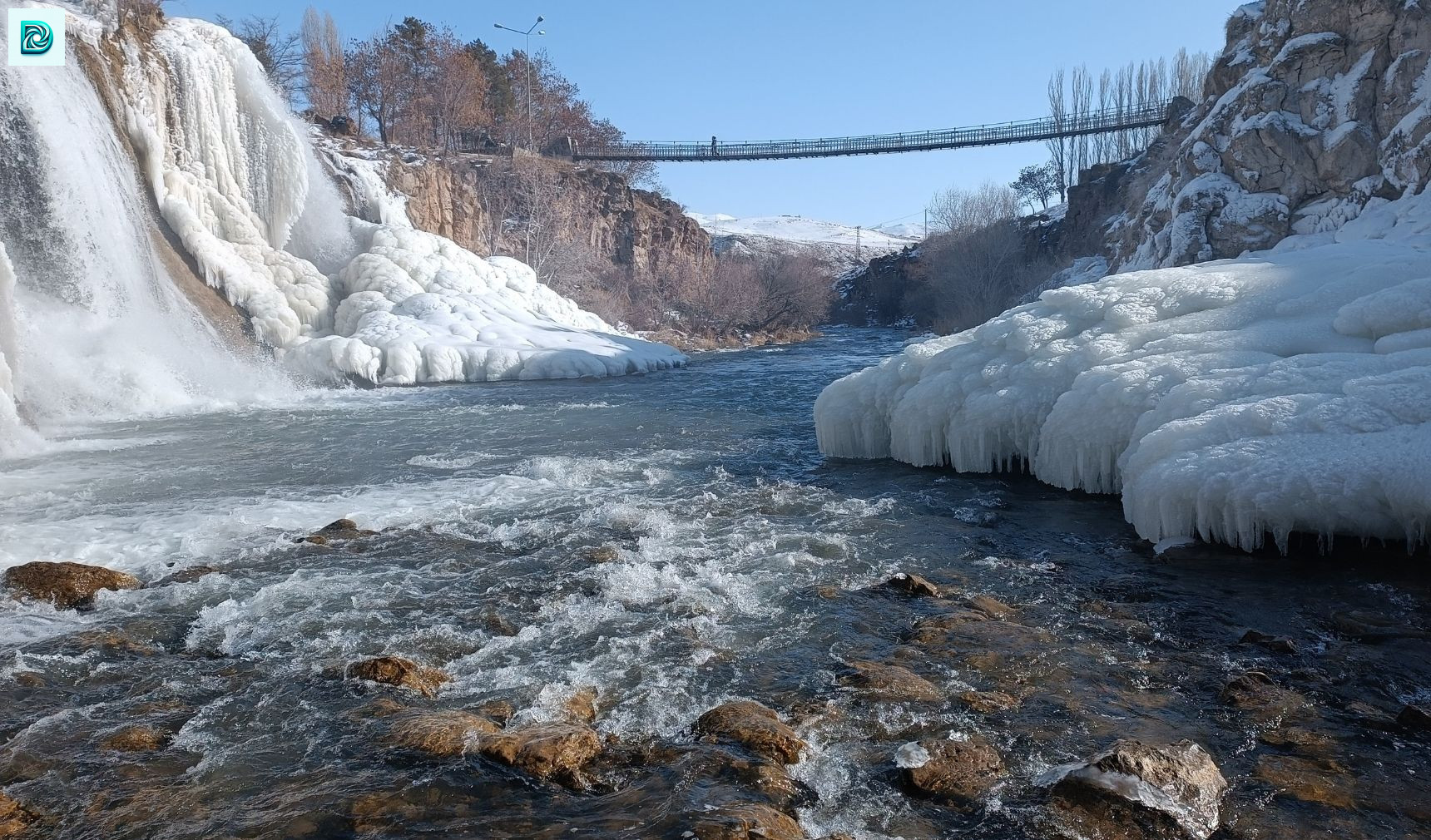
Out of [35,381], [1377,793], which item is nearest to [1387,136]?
[1377,793]

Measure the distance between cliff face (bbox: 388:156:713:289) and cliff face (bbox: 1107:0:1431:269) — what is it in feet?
78.6

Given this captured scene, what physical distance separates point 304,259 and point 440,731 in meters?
23.2

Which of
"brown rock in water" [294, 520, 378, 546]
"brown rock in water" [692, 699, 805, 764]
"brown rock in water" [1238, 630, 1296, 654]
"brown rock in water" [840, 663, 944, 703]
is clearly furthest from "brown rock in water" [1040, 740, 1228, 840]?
"brown rock in water" [294, 520, 378, 546]

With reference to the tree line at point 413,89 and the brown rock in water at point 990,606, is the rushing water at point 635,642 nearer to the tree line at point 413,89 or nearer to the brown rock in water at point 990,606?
the brown rock in water at point 990,606

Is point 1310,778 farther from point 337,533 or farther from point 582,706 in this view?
point 337,533

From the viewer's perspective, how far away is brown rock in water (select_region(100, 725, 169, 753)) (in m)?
4.44

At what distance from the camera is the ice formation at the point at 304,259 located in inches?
824

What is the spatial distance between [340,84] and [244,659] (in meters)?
46.1

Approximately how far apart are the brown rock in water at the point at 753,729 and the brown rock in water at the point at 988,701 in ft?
3.28

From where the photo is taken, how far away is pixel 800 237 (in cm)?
10556

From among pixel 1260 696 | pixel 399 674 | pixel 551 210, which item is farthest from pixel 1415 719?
pixel 551 210

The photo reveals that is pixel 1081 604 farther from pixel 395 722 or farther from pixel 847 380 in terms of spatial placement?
pixel 847 380

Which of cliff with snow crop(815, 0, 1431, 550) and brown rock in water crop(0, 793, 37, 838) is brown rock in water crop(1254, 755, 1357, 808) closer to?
cliff with snow crop(815, 0, 1431, 550)

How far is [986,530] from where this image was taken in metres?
8.33
